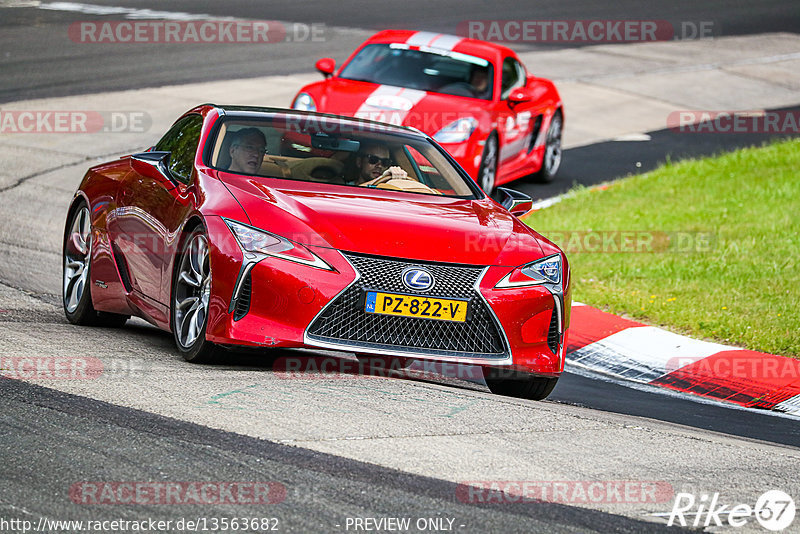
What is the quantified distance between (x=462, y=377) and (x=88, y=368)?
266 centimetres

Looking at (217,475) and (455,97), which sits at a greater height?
(217,475)

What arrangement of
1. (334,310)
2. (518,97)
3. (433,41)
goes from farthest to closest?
(433,41) < (518,97) < (334,310)

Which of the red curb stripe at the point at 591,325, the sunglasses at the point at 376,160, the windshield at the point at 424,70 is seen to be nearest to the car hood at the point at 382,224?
the sunglasses at the point at 376,160

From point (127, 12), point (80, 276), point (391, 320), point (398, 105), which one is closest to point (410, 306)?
point (391, 320)

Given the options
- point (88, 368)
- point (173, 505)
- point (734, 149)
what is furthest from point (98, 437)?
point (734, 149)

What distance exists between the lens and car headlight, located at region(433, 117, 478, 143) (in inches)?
496

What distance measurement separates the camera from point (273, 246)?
20.4ft

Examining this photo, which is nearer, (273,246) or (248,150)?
(273,246)

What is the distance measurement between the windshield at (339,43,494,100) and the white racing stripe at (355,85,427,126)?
0.88 feet

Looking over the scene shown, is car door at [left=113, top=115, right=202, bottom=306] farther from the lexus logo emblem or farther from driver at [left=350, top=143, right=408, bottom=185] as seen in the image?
the lexus logo emblem

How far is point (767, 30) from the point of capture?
104ft

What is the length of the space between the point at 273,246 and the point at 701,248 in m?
6.29

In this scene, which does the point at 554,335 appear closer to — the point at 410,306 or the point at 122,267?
the point at 410,306

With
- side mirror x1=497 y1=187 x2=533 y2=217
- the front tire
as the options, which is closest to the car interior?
side mirror x1=497 y1=187 x2=533 y2=217
